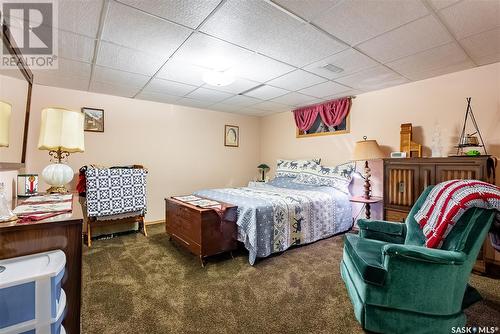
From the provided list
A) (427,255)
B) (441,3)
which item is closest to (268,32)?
(441,3)

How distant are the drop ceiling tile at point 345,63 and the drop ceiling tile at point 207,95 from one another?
1545 mm

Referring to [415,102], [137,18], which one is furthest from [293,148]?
[137,18]

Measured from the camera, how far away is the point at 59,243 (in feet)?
4.02

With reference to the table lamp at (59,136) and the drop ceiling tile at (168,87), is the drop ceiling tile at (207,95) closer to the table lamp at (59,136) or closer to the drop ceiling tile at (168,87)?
the drop ceiling tile at (168,87)

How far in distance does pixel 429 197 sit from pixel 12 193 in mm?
3578

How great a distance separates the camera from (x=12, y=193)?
2.04 m

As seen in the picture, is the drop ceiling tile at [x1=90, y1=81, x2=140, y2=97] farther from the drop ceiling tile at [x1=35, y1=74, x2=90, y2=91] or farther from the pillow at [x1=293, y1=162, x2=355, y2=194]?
the pillow at [x1=293, y1=162, x2=355, y2=194]

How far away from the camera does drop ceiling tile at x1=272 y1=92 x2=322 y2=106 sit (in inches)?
153

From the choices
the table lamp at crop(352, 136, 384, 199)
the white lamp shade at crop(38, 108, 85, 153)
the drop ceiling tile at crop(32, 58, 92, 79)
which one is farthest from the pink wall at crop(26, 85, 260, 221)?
the table lamp at crop(352, 136, 384, 199)

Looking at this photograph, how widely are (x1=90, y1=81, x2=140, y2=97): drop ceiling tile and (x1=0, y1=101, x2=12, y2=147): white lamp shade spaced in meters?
1.98

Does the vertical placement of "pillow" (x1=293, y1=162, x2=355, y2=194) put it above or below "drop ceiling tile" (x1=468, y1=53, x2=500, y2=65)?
below

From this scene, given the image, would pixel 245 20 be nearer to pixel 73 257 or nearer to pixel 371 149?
pixel 73 257

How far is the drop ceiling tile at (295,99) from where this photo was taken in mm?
3895

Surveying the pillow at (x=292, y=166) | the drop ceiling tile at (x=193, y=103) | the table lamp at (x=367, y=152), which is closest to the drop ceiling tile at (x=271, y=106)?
the drop ceiling tile at (x=193, y=103)
